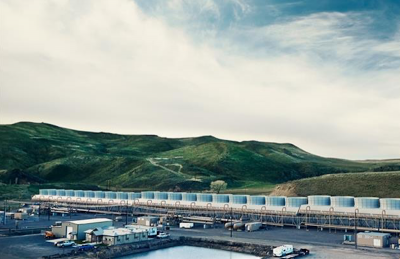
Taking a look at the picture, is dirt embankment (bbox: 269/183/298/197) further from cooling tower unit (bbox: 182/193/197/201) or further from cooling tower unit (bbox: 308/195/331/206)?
cooling tower unit (bbox: 308/195/331/206)

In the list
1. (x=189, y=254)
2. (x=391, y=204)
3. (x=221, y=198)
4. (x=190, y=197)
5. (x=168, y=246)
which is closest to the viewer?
(x=189, y=254)

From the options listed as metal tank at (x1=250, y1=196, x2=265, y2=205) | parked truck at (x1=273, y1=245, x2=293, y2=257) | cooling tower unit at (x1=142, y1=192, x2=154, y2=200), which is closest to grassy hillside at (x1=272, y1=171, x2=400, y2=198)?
cooling tower unit at (x1=142, y1=192, x2=154, y2=200)

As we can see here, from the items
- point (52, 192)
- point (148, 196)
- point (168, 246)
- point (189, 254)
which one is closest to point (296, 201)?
point (189, 254)

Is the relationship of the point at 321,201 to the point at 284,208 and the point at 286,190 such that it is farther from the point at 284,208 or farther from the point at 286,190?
the point at 286,190

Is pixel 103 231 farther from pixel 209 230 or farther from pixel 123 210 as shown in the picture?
pixel 123 210

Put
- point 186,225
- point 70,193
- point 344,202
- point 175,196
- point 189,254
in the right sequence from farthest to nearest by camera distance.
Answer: point 70,193, point 175,196, point 186,225, point 344,202, point 189,254

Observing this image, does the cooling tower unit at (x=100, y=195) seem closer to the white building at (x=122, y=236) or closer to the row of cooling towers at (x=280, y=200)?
the row of cooling towers at (x=280, y=200)
